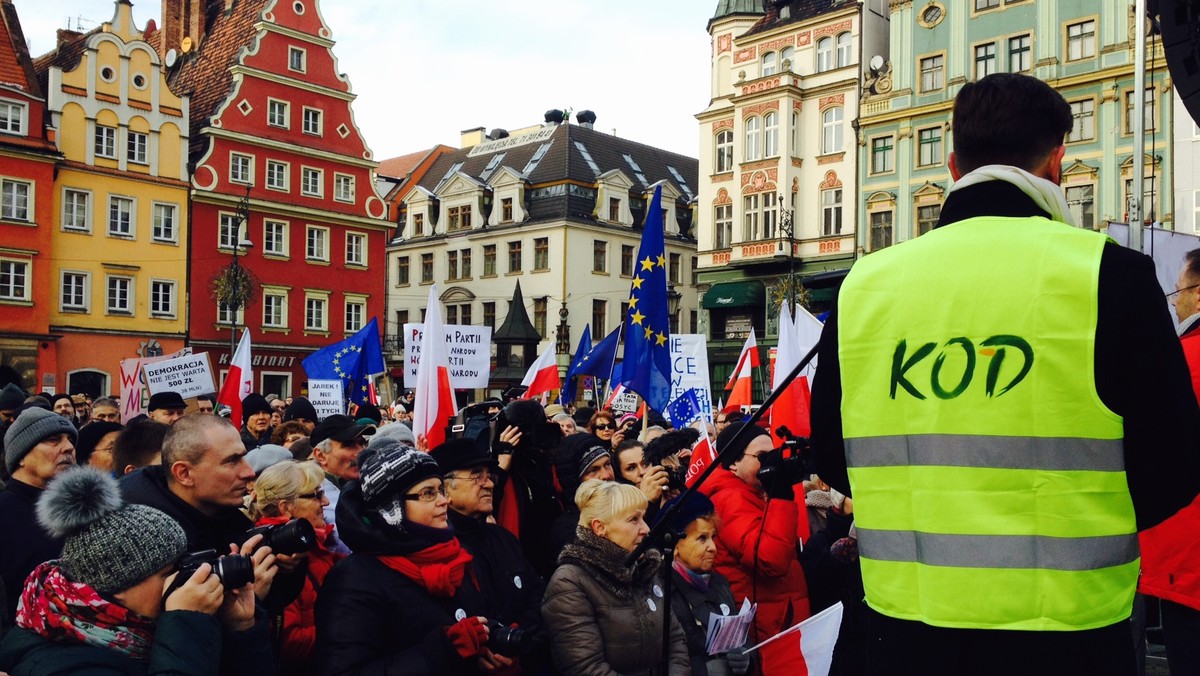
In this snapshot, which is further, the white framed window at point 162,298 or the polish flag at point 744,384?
the white framed window at point 162,298

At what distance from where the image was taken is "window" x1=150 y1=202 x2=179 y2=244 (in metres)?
40.3

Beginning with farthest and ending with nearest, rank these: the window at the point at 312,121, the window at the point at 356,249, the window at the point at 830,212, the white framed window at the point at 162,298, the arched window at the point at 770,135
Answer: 1. the window at the point at 356,249
2. the window at the point at 312,121
3. the arched window at the point at 770,135
4. the white framed window at the point at 162,298
5. the window at the point at 830,212

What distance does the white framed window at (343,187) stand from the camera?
4522cm

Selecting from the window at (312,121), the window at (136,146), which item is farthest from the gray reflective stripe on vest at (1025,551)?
the window at (312,121)

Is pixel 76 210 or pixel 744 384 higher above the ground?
pixel 76 210

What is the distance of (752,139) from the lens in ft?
136

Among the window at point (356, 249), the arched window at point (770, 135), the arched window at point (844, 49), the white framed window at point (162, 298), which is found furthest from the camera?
the window at point (356, 249)

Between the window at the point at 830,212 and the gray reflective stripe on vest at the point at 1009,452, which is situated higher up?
the window at the point at 830,212

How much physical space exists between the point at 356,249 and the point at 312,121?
18.2 feet

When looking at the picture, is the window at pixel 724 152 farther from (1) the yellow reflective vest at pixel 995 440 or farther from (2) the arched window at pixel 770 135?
(1) the yellow reflective vest at pixel 995 440

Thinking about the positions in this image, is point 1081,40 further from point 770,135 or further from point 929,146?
point 770,135

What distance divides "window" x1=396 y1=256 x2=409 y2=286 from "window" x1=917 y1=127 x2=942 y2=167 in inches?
1167

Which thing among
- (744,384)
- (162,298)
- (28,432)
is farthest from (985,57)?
(28,432)

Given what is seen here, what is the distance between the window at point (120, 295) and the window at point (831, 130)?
25.6 m
